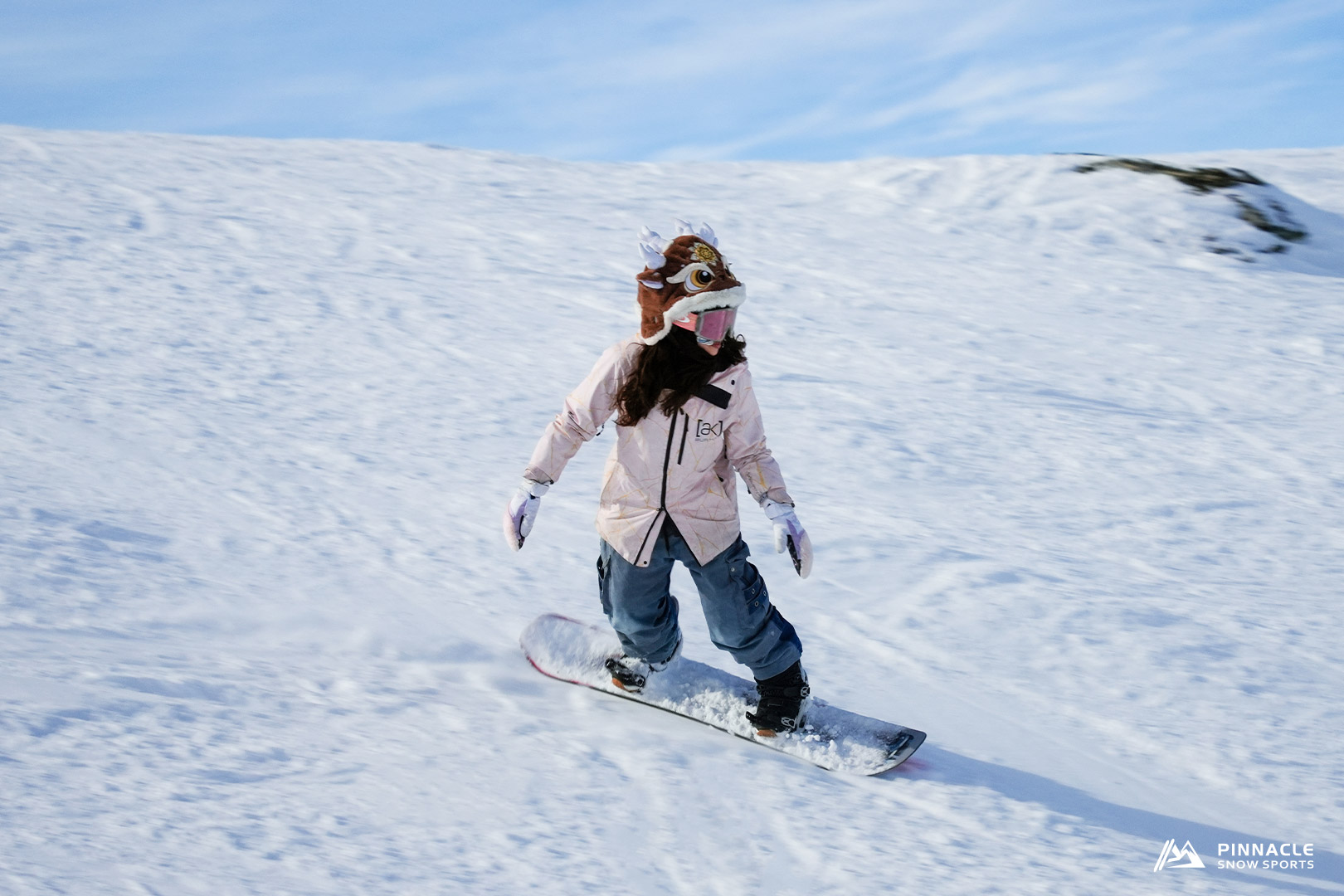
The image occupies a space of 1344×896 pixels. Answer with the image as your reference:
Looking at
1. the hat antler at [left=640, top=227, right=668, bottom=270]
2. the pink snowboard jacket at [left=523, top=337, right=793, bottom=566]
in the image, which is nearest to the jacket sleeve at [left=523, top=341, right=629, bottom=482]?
the pink snowboard jacket at [left=523, top=337, right=793, bottom=566]

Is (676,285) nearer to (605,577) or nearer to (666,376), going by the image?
(666,376)

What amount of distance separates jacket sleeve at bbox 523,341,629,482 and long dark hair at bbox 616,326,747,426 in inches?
1.6

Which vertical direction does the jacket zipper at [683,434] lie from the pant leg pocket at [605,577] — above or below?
above

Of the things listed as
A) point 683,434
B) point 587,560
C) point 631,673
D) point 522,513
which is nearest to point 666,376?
point 683,434

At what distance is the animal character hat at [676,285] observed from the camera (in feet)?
9.61

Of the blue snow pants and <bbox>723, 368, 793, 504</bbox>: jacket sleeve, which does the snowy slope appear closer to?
the blue snow pants

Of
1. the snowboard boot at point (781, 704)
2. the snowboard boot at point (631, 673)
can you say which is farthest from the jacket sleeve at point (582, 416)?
the snowboard boot at point (781, 704)

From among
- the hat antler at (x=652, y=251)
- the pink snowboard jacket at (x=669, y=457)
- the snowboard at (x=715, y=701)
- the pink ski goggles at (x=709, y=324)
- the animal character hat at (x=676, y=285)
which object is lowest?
the snowboard at (x=715, y=701)

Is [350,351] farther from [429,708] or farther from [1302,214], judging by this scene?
[1302,214]

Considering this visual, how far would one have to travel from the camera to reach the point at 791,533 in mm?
3084

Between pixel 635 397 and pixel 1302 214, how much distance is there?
1153 centimetres

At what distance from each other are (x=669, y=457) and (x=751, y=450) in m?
0.26

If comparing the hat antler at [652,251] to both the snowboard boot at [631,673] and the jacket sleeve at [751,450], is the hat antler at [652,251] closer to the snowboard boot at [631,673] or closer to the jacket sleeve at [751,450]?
the jacket sleeve at [751,450]

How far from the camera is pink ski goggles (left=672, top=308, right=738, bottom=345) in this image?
9.61 feet
